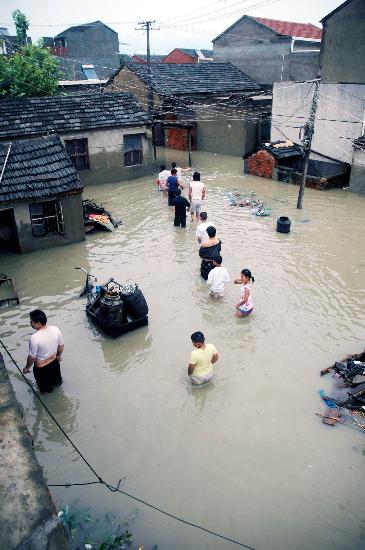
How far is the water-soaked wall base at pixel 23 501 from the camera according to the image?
3.37 m

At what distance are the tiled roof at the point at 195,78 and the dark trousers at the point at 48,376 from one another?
2285cm

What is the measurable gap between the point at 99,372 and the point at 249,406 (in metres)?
3.07

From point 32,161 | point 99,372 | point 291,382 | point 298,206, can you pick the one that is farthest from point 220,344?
point 298,206

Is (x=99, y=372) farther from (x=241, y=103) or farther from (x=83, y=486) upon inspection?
(x=241, y=103)

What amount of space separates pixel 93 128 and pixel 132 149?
2.46 meters

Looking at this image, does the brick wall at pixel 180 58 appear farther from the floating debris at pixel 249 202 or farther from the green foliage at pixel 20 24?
the floating debris at pixel 249 202

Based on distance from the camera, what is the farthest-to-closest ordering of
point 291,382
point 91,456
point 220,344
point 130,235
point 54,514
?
point 130,235
point 220,344
point 291,382
point 91,456
point 54,514

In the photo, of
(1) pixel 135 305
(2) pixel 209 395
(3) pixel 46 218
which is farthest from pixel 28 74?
(2) pixel 209 395

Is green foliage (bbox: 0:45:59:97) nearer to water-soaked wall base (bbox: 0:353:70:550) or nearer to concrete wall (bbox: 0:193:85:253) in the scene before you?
concrete wall (bbox: 0:193:85:253)

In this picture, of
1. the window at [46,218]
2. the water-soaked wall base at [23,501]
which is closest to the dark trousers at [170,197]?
the window at [46,218]

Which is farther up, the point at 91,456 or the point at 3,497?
the point at 3,497

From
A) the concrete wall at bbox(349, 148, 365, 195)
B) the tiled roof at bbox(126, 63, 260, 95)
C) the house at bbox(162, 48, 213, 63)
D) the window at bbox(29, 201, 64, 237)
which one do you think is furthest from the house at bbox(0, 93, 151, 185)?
the house at bbox(162, 48, 213, 63)

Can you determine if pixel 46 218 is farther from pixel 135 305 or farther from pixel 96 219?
pixel 135 305

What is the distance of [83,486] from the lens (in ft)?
20.2
